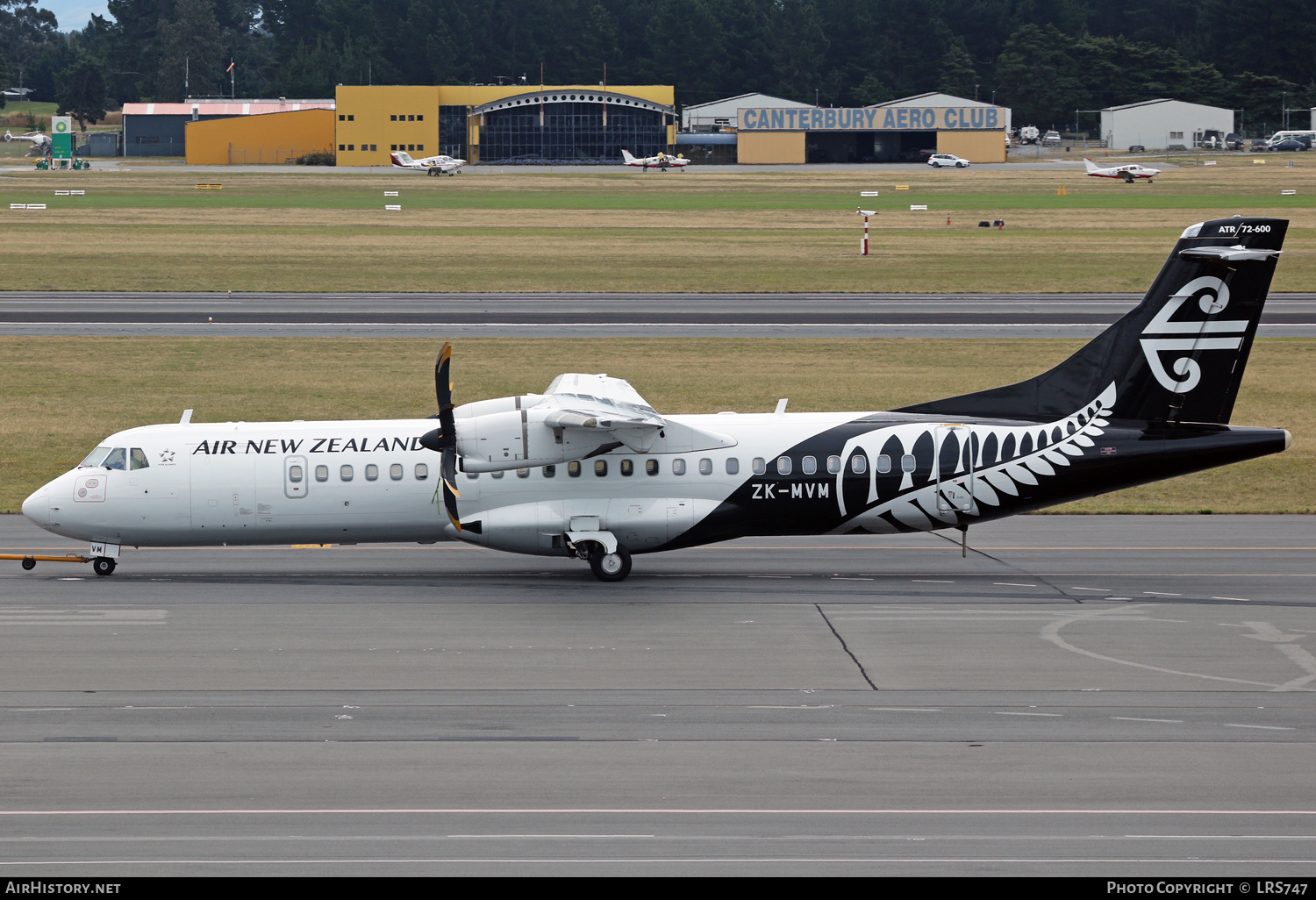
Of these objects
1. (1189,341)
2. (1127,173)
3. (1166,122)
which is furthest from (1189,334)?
(1166,122)

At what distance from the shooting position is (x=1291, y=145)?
584ft

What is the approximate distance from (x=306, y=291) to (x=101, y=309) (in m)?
10.1

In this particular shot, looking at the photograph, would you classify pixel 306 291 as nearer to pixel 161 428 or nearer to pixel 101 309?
pixel 101 309

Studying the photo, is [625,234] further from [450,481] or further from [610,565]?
[450,481]

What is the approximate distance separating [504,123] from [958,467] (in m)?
163

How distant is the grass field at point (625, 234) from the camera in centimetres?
6862

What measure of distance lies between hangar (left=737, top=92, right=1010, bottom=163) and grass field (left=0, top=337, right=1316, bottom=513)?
439 feet

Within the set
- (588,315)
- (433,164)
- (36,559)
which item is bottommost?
(36,559)

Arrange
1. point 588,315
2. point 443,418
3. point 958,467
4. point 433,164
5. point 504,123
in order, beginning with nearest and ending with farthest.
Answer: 1. point 443,418
2. point 958,467
3. point 588,315
4. point 433,164
5. point 504,123

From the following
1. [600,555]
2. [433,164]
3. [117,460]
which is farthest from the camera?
[433,164]

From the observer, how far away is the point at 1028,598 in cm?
2320

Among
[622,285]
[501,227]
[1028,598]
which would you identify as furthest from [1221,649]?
[501,227]

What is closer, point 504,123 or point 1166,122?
point 504,123

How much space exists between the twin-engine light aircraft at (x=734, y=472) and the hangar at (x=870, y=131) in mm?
158514
